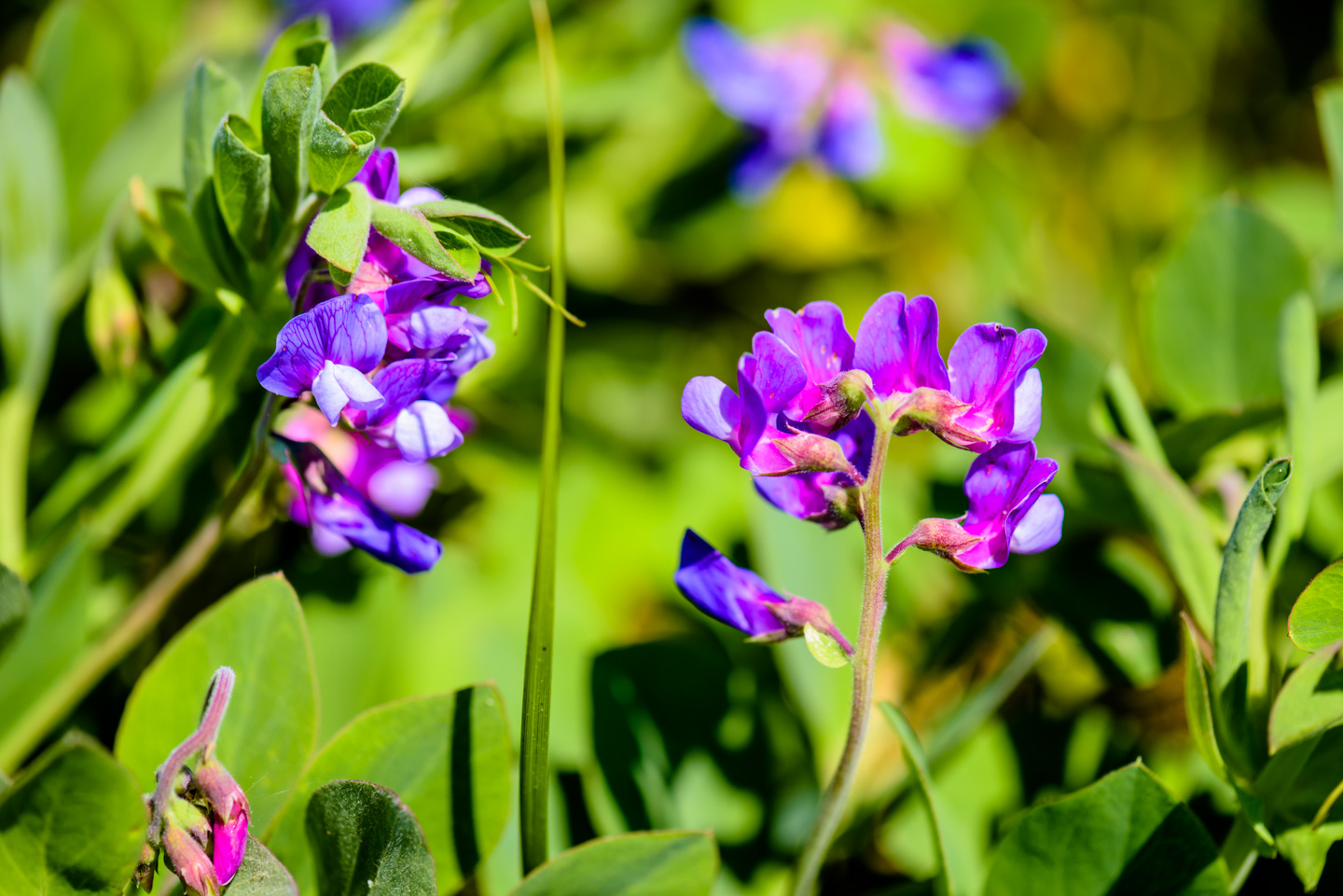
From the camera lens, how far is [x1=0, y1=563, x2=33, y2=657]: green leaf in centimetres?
94

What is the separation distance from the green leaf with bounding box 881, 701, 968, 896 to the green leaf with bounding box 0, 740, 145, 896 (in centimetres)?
59

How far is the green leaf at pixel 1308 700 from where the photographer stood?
845 millimetres

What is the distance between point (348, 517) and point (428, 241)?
278 millimetres

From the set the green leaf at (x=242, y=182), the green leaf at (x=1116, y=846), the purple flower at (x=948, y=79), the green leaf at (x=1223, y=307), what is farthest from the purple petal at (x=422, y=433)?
the purple flower at (x=948, y=79)

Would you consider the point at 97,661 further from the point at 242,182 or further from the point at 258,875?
the point at 242,182

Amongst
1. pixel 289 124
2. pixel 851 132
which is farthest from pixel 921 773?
pixel 851 132

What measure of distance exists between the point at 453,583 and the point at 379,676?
28 centimetres

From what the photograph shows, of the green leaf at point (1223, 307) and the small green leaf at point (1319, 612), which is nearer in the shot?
the small green leaf at point (1319, 612)

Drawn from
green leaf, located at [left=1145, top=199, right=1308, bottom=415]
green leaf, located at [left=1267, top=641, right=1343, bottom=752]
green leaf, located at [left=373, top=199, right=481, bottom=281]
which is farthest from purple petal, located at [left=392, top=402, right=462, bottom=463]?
green leaf, located at [left=1145, top=199, right=1308, bottom=415]

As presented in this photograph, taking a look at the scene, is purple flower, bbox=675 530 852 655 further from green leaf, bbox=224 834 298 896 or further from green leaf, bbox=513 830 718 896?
green leaf, bbox=224 834 298 896

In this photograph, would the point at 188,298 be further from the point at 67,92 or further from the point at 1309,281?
the point at 1309,281

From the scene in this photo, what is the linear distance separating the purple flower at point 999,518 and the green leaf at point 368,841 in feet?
1.40

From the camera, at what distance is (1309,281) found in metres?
1.29

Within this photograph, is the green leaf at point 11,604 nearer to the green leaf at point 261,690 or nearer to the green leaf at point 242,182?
the green leaf at point 261,690
